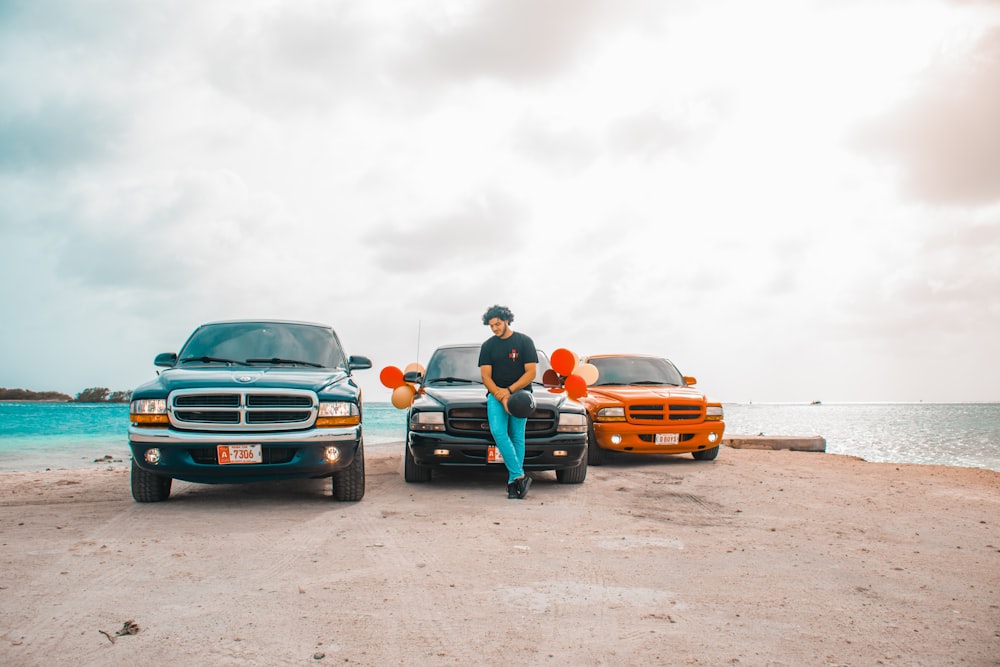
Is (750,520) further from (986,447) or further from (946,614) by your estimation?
(986,447)

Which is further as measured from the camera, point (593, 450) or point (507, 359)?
point (593, 450)

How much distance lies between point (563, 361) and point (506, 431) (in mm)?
2696

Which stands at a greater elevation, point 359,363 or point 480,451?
point 359,363

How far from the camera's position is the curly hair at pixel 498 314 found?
7328 mm

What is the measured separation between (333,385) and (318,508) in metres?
1.26

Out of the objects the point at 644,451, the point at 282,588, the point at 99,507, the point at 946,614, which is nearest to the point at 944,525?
the point at 946,614

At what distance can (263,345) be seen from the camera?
7754 mm

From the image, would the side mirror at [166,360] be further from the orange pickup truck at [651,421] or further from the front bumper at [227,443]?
the orange pickup truck at [651,421]

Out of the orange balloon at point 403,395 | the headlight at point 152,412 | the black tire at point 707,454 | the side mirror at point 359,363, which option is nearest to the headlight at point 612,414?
the black tire at point 707,454

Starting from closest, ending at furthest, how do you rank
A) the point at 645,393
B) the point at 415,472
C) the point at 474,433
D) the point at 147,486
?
the point at 147,486
the point at 474,433
the point at 415,472
the point at 645,393

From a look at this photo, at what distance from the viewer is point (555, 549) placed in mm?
4895

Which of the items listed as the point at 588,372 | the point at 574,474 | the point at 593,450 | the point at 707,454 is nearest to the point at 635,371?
the point at 588,372

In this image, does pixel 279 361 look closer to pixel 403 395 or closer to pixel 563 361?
pixel 403 395

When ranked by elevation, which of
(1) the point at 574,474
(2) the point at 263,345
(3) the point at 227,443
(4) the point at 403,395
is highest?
(2) the point at 263,345
